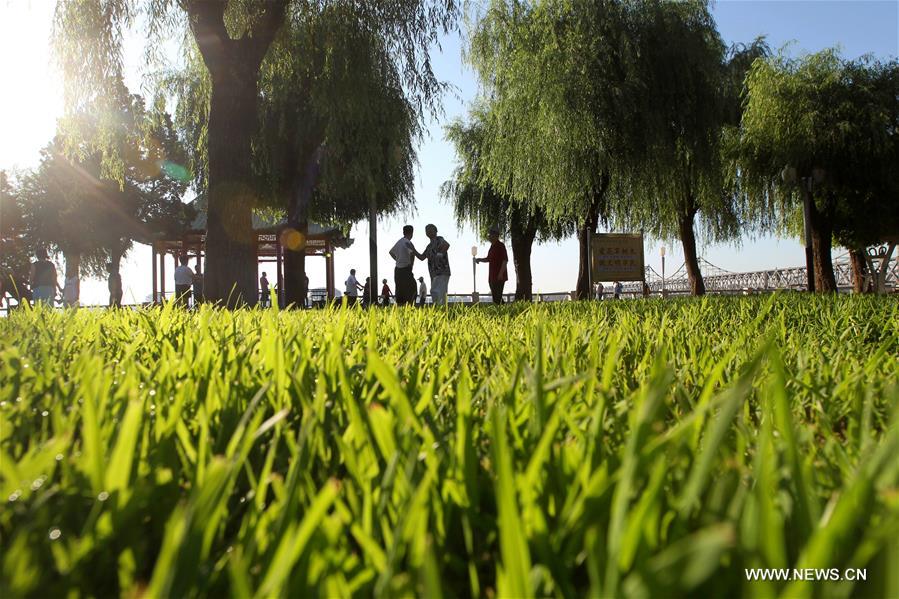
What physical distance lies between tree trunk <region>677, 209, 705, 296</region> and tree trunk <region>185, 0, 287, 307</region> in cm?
1583

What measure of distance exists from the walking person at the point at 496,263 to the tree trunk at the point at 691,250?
10.7m

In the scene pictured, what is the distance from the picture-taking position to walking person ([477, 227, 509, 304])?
502 inches

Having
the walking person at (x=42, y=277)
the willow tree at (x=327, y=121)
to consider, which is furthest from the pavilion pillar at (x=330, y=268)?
the walking person at (x=42, y=277)

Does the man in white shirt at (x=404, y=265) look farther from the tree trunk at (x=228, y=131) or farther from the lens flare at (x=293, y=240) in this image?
the lens flare at (x=293, y=240)

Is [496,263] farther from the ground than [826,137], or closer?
closer

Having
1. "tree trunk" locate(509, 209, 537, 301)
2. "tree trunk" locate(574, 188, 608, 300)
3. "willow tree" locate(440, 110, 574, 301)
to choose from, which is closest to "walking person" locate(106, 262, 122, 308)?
"willow tree" locate(440, 110, 574, 301)

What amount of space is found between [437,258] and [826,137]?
1158 cm

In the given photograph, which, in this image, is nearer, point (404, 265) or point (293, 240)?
point (404, 265)

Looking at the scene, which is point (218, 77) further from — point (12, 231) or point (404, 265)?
point (12, 231)

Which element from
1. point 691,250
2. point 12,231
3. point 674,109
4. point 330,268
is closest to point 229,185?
point 674,109

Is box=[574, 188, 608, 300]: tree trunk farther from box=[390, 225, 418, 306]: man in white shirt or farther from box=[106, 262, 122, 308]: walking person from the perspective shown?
box=[106, 262, 122, 308]: walking person

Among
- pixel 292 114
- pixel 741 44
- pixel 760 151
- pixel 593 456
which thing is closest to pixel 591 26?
pixel 760 151

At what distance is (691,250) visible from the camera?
2195 cm

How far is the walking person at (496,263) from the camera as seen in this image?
41.9 feet
